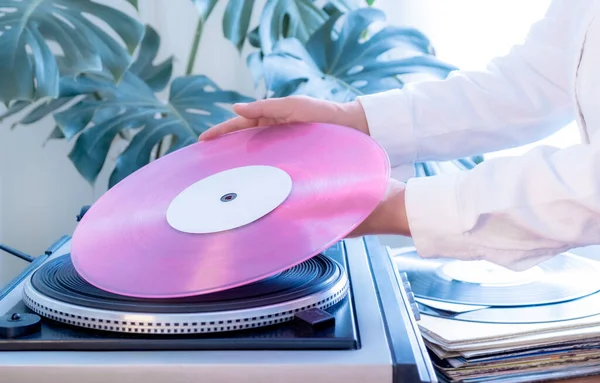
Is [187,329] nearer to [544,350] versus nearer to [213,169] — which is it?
[213,169]

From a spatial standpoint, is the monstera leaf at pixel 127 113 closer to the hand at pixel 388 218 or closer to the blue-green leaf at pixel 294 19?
the blue-green leaf at pixel 294 19

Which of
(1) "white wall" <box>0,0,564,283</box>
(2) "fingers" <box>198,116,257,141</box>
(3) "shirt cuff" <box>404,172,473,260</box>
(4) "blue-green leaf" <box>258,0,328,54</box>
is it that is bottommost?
(1) "white wall" <box>0,0,564,283</box>

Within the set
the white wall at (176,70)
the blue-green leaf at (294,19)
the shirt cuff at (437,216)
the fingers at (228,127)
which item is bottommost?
the white wall at (176,70)

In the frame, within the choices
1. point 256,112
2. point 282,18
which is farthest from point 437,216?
point 282,18

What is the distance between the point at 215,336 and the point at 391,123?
44 centimetres

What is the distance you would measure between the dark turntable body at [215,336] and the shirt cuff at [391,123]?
299mm

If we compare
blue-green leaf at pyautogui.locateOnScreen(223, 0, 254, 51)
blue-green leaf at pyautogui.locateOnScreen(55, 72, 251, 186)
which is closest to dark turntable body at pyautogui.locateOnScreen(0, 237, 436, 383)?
blue-green leaf at pyautogui.locateOnScreen(55, 72, 251, 186)

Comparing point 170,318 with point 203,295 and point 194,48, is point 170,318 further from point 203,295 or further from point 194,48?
point 194,48

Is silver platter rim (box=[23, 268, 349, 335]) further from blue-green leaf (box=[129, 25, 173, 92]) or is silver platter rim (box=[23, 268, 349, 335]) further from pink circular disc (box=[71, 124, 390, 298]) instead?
blue-green leaf (box=[129, 25, 173, 92])

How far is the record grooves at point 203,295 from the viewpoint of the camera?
54 centimetres

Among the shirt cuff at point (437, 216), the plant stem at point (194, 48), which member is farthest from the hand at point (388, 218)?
the plant stem at point (194, 48)

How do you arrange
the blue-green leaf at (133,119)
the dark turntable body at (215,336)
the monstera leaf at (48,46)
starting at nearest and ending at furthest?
the dark turntable body at (215,336)
the monstera leaf at (48,46)
the blue-green leaf at (133,119)

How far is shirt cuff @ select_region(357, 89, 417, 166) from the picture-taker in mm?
866

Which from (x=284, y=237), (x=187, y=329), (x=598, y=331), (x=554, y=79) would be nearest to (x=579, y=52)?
(x=554, y=79)
